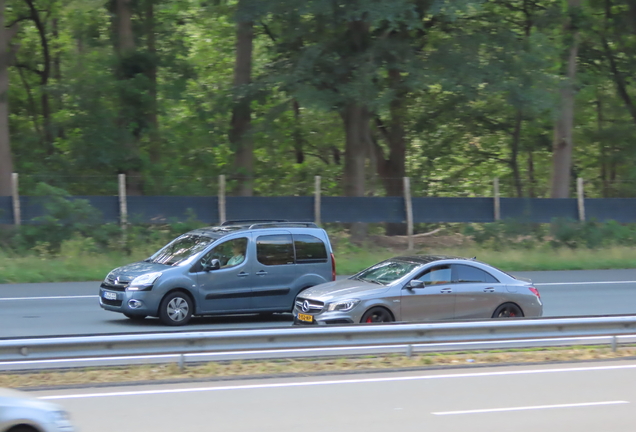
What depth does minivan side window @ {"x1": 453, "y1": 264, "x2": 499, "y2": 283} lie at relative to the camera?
1328cm

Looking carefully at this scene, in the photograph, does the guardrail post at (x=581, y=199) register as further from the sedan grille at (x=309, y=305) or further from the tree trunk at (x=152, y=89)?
the sedan grille at (x=309, y=305)

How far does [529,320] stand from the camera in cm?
1107

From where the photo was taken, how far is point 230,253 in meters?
14.5

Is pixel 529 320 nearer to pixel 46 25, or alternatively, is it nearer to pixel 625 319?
pixel 625 319

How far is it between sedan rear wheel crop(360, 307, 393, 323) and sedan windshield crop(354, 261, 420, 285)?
57cm

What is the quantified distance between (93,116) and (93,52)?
3.73 metres

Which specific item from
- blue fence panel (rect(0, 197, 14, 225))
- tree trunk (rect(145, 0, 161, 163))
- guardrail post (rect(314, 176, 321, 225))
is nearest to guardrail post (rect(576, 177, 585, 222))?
guardrail post (rect(314, 176, 321, 225))

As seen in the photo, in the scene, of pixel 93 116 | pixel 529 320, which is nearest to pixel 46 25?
pixel 93 116

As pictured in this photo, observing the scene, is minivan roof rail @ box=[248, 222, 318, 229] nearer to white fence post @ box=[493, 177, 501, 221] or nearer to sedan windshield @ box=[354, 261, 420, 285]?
sedan windshield @ box=[354, 261, 420, 285]

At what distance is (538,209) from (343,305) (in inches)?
683

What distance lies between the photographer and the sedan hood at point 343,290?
1238cm

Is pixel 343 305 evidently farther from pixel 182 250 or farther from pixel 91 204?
pixel 91 204

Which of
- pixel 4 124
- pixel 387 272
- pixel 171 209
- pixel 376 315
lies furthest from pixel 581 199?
pixel 4 124

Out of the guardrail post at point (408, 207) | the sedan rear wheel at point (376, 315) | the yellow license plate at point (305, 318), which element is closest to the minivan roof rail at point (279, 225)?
the yellow license plate at point (305, 318)
